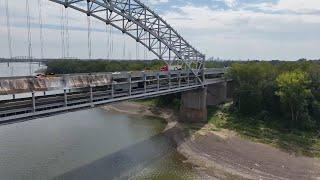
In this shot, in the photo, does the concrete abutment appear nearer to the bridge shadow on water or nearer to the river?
the river

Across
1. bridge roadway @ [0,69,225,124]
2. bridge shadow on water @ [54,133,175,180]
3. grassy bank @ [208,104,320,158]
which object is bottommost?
bridge shadow on water @ [54,133,175,180]

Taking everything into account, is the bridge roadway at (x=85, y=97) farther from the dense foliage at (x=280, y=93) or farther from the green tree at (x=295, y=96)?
the green tree at (x=295, y=96)

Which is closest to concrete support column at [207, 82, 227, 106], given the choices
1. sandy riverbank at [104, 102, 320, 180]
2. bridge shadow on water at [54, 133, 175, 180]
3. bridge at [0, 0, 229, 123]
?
bridge at [0, 0, 229, 123]

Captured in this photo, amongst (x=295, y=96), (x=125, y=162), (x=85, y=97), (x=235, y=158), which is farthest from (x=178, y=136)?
(x=85, y=97)

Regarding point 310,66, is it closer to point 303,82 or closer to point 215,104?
point 303,82

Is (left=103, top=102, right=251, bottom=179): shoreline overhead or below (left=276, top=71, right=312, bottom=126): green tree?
below

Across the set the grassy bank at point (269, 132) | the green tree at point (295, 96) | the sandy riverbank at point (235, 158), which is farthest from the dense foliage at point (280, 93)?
the sandy riverbank at point (235, 158)

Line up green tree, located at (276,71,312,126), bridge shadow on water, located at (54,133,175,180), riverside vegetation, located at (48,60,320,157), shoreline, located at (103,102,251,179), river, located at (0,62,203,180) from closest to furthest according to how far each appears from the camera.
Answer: bridge shadow on water, located at (54,133,175,180)
river, located at (0,62,203,180)
shoreline, located at (103,102,251,179)
riverside vegetation, located at (48,60,320,157)
green tree, located at (276,71,312,126)
